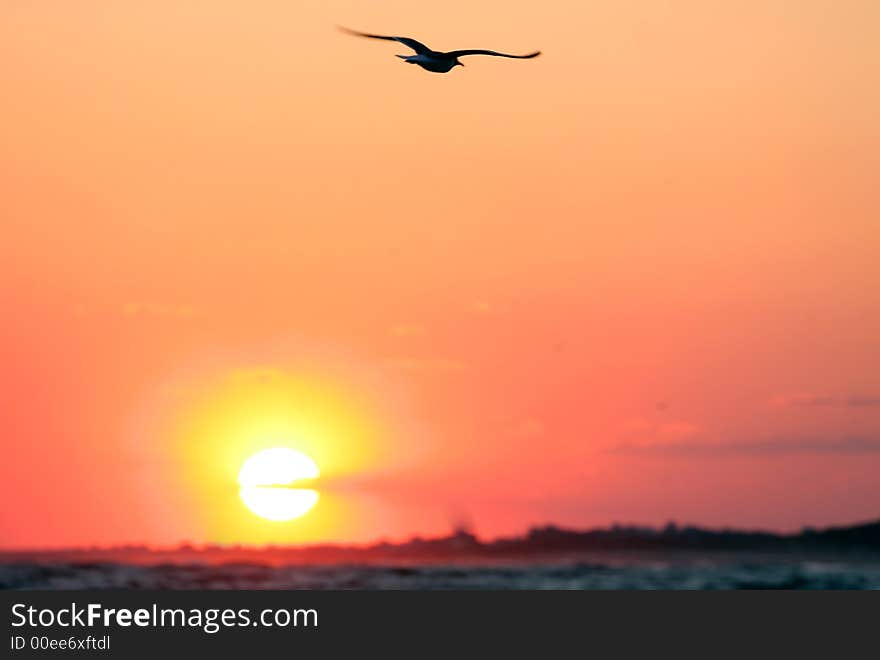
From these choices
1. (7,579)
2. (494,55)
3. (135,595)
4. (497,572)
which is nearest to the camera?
(494,55)

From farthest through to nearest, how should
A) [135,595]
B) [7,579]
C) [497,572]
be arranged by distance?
[497,572] < [7,579] < [135,595]

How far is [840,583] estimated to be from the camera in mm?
124062

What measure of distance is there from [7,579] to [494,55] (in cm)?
6425

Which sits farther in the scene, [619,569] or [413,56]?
[619,569]

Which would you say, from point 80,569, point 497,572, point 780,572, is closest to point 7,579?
point 80,569

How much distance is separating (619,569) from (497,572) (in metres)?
8.88

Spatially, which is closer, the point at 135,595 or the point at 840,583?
the point at 135,595

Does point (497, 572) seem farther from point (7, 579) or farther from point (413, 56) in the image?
point (413, 56)

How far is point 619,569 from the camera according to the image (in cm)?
12988

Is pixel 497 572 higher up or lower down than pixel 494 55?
lower down

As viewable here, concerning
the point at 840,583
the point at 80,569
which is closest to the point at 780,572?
the point at 840,583

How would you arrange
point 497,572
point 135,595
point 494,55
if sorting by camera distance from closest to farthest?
point 494,55 < point 135,595 < point 497,572

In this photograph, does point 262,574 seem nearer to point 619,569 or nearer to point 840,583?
point 619,569

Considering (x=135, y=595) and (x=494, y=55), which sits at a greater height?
(x=494, y=55)
